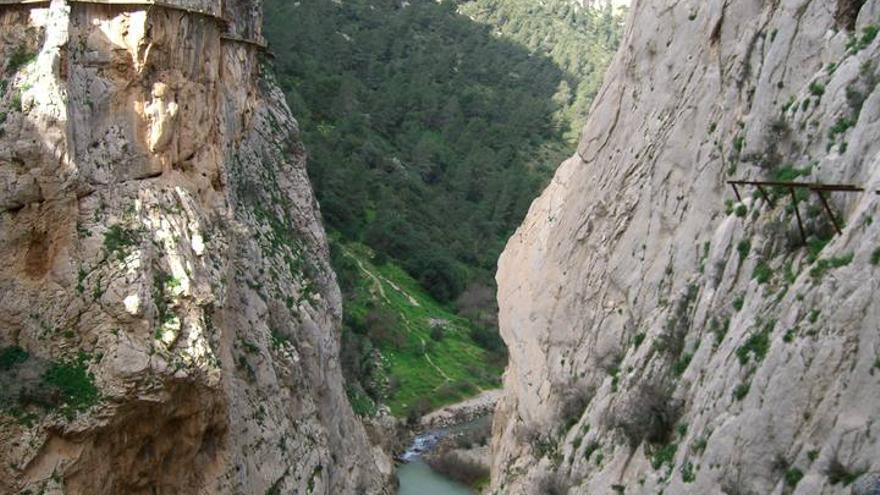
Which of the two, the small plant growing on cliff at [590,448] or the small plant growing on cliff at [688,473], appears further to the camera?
the small plant growing on cliff at [590,448]

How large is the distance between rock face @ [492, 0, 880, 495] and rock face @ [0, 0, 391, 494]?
961 centimetres

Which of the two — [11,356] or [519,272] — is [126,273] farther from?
[519,272]

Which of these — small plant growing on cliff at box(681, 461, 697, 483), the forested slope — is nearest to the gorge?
small plant growing on cliff at box(681, 461, 697, 483)

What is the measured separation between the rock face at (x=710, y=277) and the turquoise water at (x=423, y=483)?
1904cm

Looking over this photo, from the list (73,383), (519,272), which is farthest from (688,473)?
(519,272)

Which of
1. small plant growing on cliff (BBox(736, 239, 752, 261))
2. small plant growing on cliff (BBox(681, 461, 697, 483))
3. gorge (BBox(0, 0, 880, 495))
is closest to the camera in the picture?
gorge (BBox(0, 0, 880, 495))

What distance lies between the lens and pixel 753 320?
734 inches

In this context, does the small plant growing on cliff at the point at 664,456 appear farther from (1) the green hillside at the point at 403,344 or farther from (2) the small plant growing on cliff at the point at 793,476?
(1) the green hillside at the point at 403,344

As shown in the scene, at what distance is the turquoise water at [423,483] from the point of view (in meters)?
55.4

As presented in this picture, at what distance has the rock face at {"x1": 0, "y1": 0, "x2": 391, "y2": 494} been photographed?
24.9 meters

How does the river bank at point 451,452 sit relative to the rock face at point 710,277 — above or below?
below

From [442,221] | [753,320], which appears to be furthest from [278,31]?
[753,320]

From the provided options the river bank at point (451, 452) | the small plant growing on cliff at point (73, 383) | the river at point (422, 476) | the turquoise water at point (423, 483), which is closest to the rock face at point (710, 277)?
the small plant growing on cliff at point (73, 383)

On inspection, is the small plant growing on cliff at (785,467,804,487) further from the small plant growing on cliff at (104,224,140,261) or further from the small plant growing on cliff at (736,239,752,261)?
the small plant growing on cliff at (104,224,140,261)
